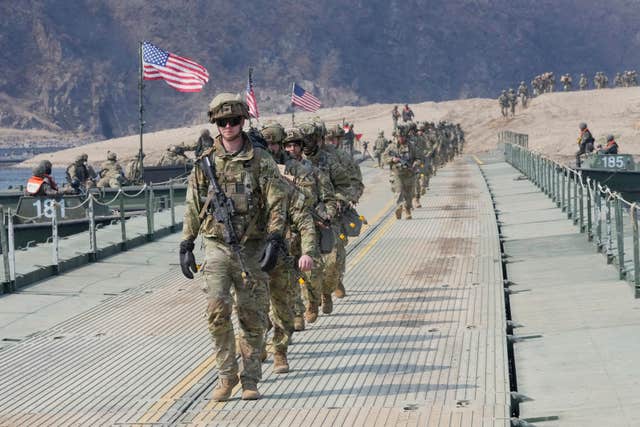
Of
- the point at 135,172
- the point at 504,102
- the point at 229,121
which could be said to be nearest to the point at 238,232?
the point at 229,121

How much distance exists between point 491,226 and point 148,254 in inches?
276

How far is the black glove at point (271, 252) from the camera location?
887 centimetres

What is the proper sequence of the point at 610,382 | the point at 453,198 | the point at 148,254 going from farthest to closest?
the point at 453,198 → the point at 148,254 → the point at 610,382

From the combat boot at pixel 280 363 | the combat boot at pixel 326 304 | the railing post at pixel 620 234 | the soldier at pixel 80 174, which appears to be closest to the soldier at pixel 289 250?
the combat boot at pixel 280 363

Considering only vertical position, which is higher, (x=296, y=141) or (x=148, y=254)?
(x=296, y=141)

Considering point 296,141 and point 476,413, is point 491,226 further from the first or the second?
point 476,413

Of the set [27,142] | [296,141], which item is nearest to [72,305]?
[296,141]

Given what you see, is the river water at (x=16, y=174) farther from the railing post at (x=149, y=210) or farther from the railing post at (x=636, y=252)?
the railing post at (x=636, y=252)

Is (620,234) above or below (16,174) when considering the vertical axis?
above

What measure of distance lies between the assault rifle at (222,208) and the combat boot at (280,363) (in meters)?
1.50

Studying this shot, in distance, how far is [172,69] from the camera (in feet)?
107

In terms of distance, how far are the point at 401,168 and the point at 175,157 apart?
52.0 ft

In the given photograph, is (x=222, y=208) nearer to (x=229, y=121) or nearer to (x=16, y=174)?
(x=229, y=121)

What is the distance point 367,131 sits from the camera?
10581 cm
